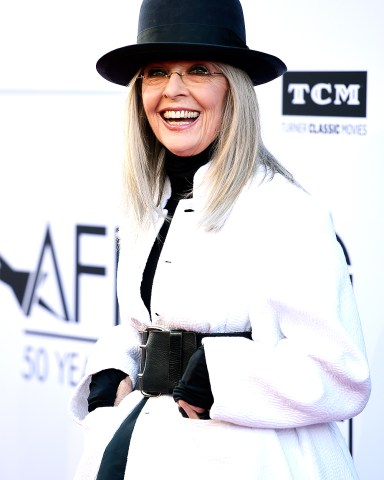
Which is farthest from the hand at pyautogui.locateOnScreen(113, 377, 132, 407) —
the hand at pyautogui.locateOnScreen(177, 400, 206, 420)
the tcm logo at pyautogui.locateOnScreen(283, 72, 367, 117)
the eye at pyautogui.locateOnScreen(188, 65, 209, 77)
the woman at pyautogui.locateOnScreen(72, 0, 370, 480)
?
the tcm logo at pyautogui.locateOnScreen(283, 72, 367, 117)

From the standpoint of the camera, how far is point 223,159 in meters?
2.13

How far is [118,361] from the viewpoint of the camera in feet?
7.58

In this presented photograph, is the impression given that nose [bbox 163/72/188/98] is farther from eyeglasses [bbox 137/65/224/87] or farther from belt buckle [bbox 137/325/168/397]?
belt buckle [bbox 137/325/168/397]

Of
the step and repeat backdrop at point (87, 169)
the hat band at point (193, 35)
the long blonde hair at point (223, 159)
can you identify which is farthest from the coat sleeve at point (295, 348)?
the step and repeat backdrop at point (87, 169)

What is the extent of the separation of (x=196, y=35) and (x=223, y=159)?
0.89ft

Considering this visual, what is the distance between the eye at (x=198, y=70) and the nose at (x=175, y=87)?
3 centimetres

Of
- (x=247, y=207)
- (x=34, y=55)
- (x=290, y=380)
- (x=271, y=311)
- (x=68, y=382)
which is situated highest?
(x=34, y=55)

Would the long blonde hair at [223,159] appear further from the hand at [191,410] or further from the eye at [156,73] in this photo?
the hand at [191,410]

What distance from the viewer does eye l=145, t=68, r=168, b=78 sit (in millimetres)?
2205

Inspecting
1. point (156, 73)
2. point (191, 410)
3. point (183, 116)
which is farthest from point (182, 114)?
point (191, 410)

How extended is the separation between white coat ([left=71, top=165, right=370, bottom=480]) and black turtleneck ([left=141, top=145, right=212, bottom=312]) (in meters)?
0.09

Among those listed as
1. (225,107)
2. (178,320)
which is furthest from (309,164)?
(178,320)

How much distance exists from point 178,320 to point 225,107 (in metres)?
0.48

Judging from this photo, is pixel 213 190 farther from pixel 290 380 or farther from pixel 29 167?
pixel 29 167
